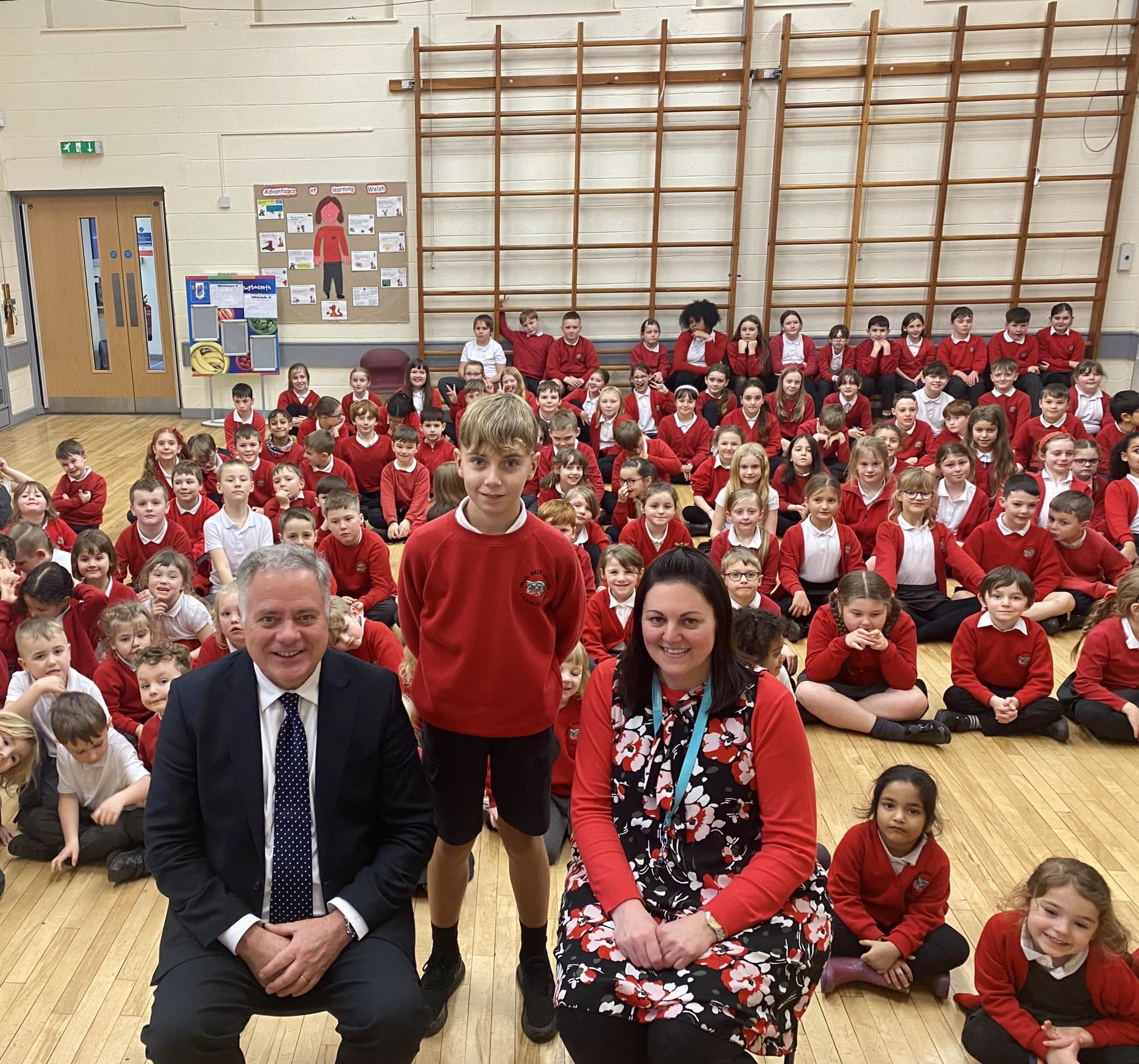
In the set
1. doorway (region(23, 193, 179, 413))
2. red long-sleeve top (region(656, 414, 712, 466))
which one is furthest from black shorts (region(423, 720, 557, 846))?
doorway (region(23, 193, 179, 413))

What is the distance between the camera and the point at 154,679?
2.86 metres

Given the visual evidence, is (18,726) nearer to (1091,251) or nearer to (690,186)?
(690,186)

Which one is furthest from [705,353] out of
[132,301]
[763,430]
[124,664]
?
A: [124,664]

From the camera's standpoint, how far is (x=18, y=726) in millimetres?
2637

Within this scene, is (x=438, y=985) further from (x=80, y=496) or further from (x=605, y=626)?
(x=80, y=496)

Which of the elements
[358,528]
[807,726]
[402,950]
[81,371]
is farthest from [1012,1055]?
[81,371]

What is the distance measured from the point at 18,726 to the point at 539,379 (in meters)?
6.29

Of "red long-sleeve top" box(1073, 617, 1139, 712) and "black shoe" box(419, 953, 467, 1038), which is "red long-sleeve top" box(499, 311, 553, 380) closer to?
"red long-sleeve top" box(1073, 617, 1139, 712)

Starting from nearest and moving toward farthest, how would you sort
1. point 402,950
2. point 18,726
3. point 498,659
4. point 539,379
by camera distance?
point 402,950 < point 498,659 < point 18,726 < point 539,379

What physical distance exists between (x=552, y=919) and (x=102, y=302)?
870 cm

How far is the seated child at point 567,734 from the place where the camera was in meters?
2.79

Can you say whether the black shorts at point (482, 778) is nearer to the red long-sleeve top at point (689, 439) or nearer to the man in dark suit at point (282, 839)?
the man in dark suit at point (282, 839)

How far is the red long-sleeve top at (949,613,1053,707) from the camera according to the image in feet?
11.3

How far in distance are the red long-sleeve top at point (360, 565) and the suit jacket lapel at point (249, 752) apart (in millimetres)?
2636
